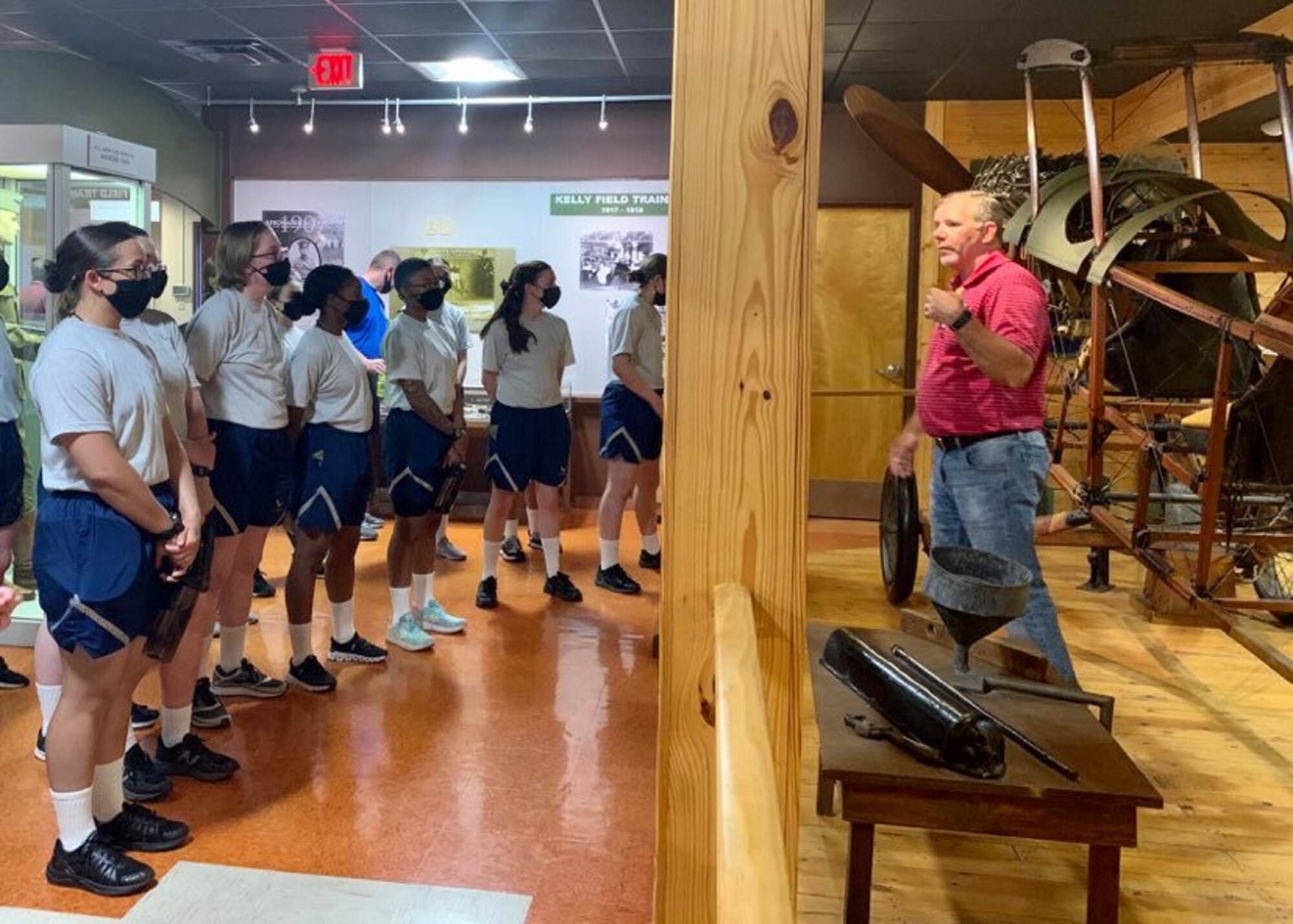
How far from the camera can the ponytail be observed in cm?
495

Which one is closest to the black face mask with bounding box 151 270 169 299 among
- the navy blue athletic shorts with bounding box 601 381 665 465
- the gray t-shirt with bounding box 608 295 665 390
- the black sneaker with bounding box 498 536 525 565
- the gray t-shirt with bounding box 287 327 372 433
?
the gray t-shirt with bounding box 287 327 372 433

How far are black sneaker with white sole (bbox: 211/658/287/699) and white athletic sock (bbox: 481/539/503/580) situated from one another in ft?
4.35

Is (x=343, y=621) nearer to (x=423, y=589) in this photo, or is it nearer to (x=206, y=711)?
(x=423, y=589)

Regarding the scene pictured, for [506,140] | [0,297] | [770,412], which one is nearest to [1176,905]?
[770,412]

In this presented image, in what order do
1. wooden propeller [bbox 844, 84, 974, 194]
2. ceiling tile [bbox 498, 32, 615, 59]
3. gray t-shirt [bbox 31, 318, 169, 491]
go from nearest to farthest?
gray t-shirt [bbox 31, 318, 169, 491] → wooden propeller [bbox 844, 84, 974, 194] → ceiling tile [bbox 498, 32, 615, 59]

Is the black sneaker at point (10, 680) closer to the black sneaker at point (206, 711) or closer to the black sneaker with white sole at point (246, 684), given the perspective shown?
the black sneaker with white sole at point (246, 684)

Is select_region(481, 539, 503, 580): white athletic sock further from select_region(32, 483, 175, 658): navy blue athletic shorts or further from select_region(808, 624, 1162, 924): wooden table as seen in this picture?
select_region(808, 624, 1162, 924): wooden table

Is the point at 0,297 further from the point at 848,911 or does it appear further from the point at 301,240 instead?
the point at 848,911

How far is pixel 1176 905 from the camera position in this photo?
93.1 inches

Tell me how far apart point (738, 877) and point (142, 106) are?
7628mm

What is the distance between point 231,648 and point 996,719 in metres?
2.70

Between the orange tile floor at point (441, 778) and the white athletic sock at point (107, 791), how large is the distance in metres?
0.17

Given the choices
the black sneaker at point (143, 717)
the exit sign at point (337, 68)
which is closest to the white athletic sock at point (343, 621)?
the black sneaker at point (143, 717)

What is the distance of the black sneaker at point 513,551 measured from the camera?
229 inches
